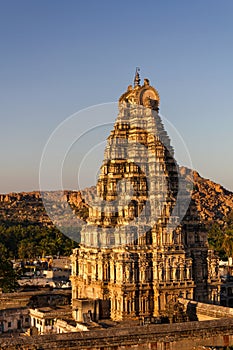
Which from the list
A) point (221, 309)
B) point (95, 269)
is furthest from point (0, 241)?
point (221, 309)

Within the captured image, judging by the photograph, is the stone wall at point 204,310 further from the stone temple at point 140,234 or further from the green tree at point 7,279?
the green tree at point 7,279

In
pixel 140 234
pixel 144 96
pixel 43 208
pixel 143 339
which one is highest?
pixel 43 208

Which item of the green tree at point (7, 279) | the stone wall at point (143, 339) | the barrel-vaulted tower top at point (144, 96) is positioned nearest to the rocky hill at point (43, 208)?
the green tree at point (7, 279)

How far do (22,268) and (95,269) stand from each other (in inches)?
979

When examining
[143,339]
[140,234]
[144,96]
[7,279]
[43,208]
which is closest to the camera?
[143,339]

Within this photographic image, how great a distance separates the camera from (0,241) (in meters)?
83.7

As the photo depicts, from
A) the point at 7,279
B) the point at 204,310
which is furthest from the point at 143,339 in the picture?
the point at 7,279

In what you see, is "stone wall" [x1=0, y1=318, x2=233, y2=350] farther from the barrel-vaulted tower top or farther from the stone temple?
the barrel-vaulted tower top

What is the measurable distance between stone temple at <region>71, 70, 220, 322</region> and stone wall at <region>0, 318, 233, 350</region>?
6.17m

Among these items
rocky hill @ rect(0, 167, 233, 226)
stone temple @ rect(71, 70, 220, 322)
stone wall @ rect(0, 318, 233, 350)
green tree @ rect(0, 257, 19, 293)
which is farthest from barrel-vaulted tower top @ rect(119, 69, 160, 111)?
rocky hill @ rect(0, 167, 233, 226)

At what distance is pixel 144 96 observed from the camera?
131 feet

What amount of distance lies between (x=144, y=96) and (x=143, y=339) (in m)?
17.4

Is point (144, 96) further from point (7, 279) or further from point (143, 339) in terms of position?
point (7, 279)

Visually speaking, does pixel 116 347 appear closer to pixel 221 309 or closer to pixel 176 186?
pixel 221 309
